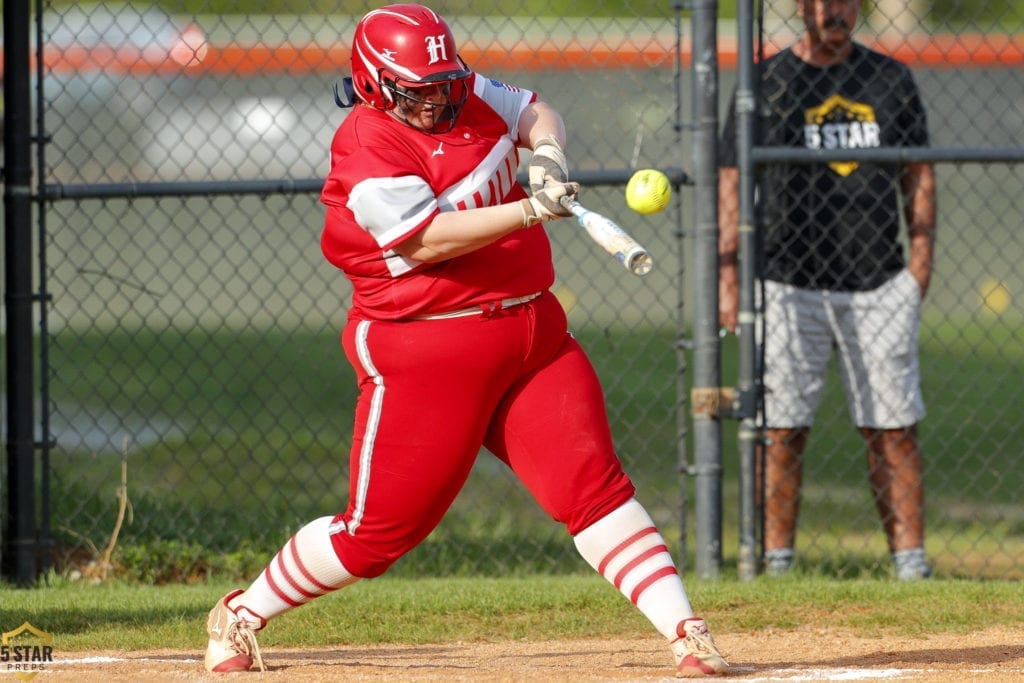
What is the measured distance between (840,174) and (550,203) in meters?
2.75

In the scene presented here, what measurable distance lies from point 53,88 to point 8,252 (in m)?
8.76

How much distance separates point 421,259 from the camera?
381 centimetres

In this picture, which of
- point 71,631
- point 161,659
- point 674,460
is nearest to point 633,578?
point 161,659

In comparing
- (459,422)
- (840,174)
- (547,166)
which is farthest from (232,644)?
(840,174)

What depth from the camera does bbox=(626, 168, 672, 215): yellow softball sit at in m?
3.83

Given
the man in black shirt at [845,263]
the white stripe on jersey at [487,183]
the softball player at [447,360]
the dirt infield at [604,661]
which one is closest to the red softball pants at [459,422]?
the softball player at [447,360]

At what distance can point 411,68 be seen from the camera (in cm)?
375

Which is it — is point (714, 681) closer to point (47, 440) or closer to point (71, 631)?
point (71, 631)

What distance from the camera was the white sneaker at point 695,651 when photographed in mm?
3873

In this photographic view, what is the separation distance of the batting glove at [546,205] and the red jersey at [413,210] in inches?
9.4

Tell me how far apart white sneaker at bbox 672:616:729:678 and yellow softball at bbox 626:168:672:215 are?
1093 mm

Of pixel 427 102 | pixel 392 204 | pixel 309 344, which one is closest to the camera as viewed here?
pixel 392 204

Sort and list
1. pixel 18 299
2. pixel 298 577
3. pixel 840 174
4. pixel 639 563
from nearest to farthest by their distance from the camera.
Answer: pixel 639 563, pixel 298 577, pixel 18 299, pixel 840 174

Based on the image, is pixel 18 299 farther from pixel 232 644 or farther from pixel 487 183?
pixel 487 183
